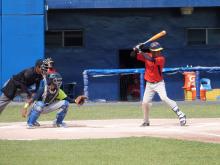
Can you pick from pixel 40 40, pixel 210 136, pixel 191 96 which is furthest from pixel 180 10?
pixel 210 136

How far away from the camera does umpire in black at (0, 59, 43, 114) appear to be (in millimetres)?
13836

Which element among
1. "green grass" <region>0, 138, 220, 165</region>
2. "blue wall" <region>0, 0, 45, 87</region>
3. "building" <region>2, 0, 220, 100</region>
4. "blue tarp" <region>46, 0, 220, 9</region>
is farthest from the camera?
"building" <region>2, 0, 220, 100</region>

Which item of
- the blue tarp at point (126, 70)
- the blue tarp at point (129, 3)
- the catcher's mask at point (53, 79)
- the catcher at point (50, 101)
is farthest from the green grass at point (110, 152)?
the blue tarp at point (129, 3)

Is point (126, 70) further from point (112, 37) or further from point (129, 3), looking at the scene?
point (129, 3)

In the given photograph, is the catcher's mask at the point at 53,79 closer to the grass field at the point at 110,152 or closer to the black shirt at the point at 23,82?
the black shirt at the point at 23,82

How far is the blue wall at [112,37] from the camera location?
2645 cm

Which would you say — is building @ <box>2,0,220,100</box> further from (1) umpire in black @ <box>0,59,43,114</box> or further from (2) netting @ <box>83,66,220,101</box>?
(1) umpire in black @ <box>0,59,43,114</box>

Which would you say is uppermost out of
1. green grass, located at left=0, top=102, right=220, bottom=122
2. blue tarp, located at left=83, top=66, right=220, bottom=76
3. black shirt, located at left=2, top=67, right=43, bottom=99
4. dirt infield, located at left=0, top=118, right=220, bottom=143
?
black shirt, located at left=2, top=67, right=43, bottom=99

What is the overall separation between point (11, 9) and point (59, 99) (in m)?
10.5

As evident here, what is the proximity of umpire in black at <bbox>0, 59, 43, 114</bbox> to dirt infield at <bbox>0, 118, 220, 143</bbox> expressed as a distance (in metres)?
0.68

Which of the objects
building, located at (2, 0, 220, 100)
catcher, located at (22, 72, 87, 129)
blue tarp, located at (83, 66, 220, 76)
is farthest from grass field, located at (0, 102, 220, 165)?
building, located at (2, 0, 220, 100)

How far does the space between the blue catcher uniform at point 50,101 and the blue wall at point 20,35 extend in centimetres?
1031

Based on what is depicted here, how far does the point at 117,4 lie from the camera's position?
25375 millimetres

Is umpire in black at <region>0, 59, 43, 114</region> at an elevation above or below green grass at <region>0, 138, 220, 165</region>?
above
